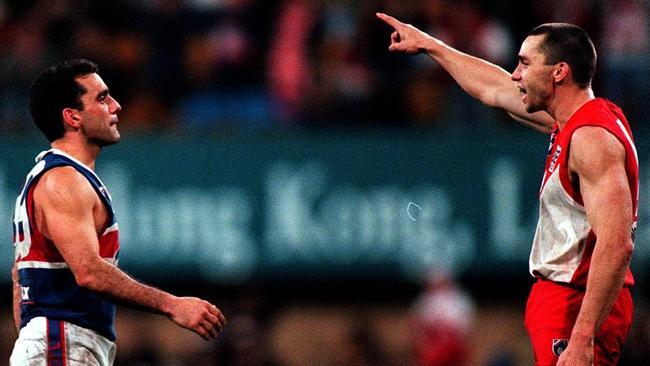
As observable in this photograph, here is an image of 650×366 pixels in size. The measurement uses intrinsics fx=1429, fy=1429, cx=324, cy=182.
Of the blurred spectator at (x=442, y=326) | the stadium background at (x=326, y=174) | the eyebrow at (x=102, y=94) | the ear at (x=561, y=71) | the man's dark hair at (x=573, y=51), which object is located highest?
the man's dark hair at (x=573, y=51)

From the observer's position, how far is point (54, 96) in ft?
23.7

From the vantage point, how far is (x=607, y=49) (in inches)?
543

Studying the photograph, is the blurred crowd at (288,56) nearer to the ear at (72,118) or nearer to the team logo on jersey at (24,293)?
the ear at (72,118)

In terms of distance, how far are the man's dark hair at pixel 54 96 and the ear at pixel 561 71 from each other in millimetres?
2376

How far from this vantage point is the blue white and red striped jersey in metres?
7.00

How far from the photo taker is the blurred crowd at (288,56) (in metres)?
14.0

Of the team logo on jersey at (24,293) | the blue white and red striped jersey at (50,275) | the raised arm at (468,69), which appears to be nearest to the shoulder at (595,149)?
the raised arm at (468,69)

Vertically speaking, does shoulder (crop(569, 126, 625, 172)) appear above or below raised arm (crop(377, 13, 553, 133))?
below

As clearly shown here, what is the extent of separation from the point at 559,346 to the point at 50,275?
249 centimetres

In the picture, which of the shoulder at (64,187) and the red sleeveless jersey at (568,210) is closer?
the red sleeveless jersey at (568,210)

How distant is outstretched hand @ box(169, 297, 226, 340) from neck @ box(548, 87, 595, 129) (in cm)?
193

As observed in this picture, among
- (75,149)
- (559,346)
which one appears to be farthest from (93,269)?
(559,346)

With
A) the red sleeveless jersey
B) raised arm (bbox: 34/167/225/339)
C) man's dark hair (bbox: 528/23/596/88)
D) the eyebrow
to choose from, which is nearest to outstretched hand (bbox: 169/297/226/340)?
raised arm (bbox: 34/167/225/339)

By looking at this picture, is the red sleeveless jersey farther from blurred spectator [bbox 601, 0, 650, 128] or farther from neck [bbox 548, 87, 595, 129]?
blurred spectator [bbox 601, 0, 650, 128]
